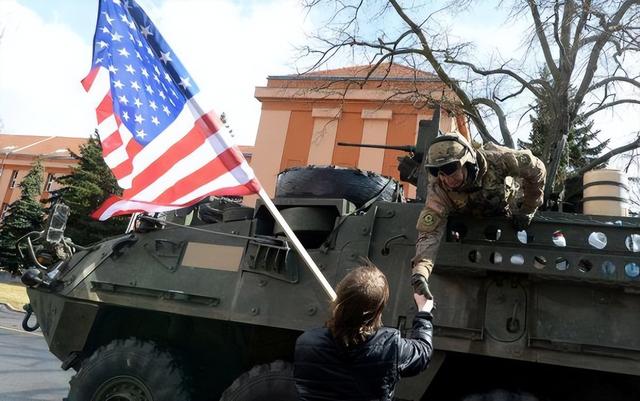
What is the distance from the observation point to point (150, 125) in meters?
3.91

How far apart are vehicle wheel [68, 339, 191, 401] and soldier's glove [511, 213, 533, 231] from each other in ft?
8.14

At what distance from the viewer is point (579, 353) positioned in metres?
3.19

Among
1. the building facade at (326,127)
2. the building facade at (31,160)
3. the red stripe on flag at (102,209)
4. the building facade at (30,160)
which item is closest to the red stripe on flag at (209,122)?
the red stripe on flag at (102,209)

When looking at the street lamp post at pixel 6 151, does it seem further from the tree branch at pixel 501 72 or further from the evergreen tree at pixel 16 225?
the tree branch at pixel 501 72

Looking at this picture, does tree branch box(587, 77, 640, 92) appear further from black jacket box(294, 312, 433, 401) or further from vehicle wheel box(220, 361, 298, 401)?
black jacket box(294, 312, 433, 401)

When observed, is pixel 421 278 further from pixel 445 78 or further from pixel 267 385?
pixel 445 78

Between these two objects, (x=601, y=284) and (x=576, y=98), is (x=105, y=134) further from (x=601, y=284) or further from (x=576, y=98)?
(x=576, y=98)

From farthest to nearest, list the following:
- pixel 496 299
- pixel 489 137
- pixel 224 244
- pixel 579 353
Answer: pixel 489 137 → pixel 224 244 → pixel 496 299 → pixel 579 353

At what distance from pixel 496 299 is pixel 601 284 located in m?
0.58

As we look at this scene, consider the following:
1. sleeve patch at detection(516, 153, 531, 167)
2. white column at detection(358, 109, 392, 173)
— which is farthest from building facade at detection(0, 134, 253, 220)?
sleeve patch at detection(516, 153, 531, 167)

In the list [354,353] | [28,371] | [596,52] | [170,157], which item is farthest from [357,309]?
[596,52]

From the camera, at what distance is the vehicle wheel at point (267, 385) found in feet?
11.9

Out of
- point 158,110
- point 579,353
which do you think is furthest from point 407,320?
point 158,110

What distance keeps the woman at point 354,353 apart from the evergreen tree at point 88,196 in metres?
24.9
